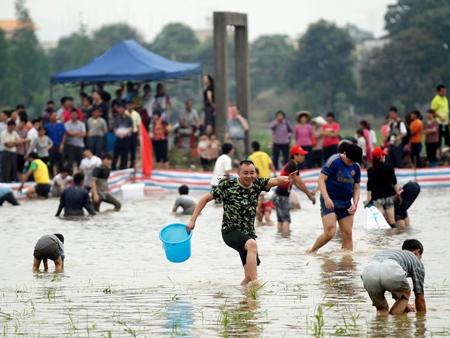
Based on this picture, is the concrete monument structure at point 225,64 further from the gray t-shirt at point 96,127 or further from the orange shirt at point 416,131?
the orange shirt at point 416,131

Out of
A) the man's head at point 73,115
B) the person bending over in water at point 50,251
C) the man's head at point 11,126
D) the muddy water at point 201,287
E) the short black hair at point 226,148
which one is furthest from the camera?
the man's head at point 73,115

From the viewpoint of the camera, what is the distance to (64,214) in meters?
25.2

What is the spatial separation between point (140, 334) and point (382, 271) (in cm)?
217

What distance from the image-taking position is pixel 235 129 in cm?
3353

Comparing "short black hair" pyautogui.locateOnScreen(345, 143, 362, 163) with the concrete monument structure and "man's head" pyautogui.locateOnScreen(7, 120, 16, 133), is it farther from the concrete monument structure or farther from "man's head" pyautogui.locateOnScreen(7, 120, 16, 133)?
the concrete monument structure

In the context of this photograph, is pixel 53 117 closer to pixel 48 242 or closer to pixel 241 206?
pixel 48 242

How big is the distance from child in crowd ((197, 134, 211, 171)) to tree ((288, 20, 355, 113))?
55937mm

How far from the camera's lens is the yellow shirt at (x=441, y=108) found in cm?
3203

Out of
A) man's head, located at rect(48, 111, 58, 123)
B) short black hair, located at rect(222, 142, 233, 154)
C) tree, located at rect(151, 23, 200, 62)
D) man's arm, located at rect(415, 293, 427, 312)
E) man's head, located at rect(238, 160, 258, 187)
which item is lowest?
man's arm, located at rect(415, 293, 427, 312)

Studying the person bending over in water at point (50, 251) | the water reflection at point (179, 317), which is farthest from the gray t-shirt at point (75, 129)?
the water reflection at point (179, 317)

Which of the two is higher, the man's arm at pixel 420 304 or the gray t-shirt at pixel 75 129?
the gray t-shirt at pixel 75 129

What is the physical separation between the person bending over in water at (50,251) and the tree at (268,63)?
9714 cm

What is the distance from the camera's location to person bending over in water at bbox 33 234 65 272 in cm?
1692

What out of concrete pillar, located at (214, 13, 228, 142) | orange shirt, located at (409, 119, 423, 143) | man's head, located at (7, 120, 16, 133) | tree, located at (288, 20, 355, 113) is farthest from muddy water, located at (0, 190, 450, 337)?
tree, located at (288, 20, 355, 113)
